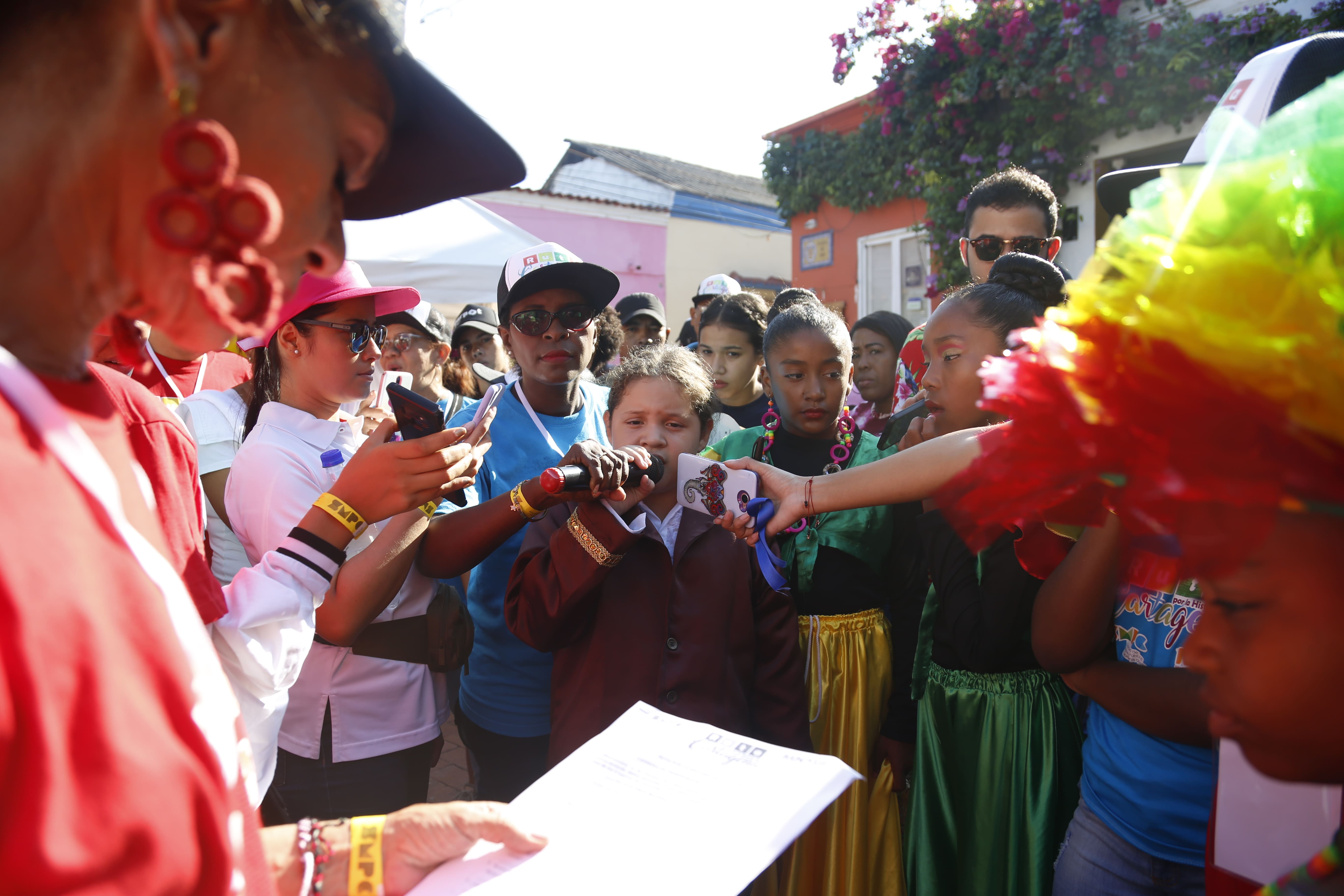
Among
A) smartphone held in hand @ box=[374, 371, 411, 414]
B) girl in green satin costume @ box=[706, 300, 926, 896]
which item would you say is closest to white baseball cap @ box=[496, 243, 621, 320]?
smartphone held in hand @ box=[374, 371, 411, 414]

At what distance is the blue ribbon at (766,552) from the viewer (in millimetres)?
2102

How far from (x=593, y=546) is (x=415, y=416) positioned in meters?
0.61

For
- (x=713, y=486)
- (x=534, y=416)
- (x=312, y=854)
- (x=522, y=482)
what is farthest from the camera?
(x=534, y=416)

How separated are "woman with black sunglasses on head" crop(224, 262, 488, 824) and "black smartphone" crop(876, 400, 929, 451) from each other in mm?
1547

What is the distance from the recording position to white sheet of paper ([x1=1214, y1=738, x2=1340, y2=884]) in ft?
3.73

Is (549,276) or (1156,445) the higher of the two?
(549,276)

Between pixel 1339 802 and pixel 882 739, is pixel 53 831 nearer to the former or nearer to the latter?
pixel 1339 802

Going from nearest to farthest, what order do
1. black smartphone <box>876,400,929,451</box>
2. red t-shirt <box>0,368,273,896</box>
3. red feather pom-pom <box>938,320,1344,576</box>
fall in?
red t-shirt <box>0,368,273,896</box> → red feather pom-pom <box>938,320,1344,576</box> → black smartphone <box>876,400,929,451</box>

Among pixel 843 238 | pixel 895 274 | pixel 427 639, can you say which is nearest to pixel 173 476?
pixel 427 639

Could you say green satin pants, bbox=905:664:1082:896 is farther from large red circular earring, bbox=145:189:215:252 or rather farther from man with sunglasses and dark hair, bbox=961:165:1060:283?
large red circular earring, bbox=145:189:215:252

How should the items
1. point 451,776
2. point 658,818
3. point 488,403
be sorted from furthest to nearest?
point 451,776, point 488,403, point 658,818

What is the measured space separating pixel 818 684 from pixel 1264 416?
1.96 m

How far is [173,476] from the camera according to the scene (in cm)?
119

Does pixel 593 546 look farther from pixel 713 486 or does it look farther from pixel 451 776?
pixel 451 776
